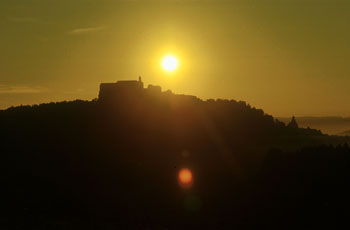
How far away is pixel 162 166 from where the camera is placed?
15138 centimetres

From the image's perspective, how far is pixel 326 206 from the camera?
116938 millimetres

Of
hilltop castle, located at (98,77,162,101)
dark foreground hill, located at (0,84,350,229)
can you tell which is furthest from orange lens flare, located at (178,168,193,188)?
hilltop castle, located at (98,77,162,101)

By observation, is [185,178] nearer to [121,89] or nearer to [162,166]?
[162,166]

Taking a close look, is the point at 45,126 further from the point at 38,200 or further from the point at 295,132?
the point at 295,132

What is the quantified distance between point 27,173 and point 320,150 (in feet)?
241

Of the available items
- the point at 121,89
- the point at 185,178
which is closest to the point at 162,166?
the point at 185,178

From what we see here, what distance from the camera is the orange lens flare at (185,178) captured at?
470 ft

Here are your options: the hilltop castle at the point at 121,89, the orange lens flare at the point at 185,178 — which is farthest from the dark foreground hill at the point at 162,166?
the orange lens flare at the point at 185,178

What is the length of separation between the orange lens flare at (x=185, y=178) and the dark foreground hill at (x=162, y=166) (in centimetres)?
160

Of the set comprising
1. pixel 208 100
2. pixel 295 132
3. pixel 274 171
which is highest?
pixel 208 100

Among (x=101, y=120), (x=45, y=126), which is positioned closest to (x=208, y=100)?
(x=101, y=120)

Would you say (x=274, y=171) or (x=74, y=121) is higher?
(x=74, y=121)

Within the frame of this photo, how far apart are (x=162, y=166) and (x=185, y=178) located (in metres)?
8.48

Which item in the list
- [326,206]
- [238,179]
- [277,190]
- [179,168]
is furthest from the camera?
[179,168]
